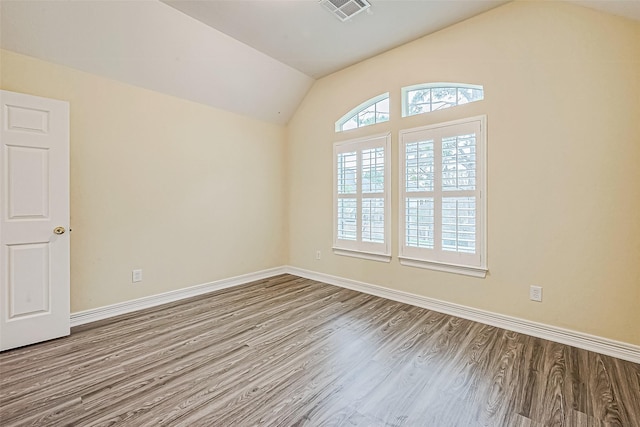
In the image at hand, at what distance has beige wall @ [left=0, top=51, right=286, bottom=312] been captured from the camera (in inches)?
109

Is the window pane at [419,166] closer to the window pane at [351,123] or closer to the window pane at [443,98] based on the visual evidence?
the window pane at [443,98]

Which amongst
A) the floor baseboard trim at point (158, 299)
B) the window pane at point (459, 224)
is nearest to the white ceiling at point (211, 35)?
the window pane at point (459, 224)

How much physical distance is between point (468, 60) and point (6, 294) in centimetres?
465

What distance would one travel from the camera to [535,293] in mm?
2574

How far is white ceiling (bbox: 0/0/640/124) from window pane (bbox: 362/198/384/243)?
1877 mm

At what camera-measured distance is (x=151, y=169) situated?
3.25 m

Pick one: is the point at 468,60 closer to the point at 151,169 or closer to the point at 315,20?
the point at 315,20

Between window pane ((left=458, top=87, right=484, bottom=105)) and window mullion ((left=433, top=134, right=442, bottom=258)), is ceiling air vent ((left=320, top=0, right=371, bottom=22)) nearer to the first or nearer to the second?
window pane ((left=458, top=87, right=484, bottom=105))

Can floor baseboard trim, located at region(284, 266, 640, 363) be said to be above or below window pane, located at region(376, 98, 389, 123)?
below

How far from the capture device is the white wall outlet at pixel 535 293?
2553 mm

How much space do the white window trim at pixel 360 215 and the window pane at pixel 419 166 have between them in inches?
10.4

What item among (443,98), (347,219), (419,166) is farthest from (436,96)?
(347,219)

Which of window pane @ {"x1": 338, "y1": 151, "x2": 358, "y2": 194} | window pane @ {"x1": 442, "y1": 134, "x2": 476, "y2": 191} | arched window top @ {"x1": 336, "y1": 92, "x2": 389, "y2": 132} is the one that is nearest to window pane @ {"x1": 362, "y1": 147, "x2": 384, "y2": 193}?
window pane @ {"x1": 338, "y1": 151, "x2": 358, "y2": 194}

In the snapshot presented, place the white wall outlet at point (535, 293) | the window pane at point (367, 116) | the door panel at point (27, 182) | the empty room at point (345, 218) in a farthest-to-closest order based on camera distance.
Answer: the window pane at point (367, 116) → the white wall outlet at point (535, 293) → the door panel at point (27, 182) → the empty room at point (345, 218)
